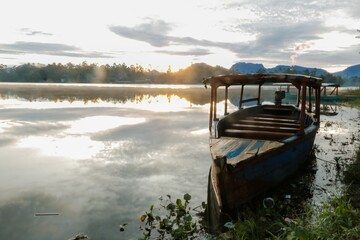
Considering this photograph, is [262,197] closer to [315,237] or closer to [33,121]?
[315,237]

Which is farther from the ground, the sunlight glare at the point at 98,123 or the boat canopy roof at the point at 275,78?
the boat canopy roof at the point at 275,78

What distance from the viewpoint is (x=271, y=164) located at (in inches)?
304

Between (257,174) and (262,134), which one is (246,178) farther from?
(262,134)

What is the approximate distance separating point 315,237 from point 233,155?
3.15 m

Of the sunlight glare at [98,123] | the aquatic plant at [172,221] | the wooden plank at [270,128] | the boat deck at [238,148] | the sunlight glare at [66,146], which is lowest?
the aquatic plant at [172,221]

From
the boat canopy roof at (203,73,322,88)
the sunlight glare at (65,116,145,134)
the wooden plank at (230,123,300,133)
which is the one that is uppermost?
the boat canopy roof at (203,73,322,88)

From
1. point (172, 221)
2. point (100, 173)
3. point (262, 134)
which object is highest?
point (262, 134)

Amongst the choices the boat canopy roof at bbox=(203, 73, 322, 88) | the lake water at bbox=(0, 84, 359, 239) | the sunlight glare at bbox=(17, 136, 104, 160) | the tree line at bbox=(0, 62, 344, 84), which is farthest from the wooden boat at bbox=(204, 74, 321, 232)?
the tree line at bbox=(0, 62, 344, 84)

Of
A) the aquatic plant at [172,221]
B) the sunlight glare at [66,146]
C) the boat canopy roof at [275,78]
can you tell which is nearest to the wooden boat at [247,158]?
the boat canopy roof at [275,78]

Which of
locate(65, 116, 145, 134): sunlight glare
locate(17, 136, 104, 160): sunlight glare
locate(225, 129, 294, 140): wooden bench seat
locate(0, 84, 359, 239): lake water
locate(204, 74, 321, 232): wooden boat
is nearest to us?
locate(204, 74, 321, 232): wooden boat

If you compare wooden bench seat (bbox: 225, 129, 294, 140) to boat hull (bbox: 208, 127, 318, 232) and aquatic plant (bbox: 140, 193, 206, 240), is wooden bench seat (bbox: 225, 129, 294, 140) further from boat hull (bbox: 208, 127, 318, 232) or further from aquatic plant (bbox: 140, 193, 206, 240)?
aquatic plant (bbox: 140, 193, 206, 240)

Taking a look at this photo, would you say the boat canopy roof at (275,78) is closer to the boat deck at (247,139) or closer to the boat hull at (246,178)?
the boat deck at (247,139)

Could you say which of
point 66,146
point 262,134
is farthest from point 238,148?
point 66,146

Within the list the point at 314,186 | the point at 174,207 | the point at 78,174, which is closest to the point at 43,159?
the point at 78,174
